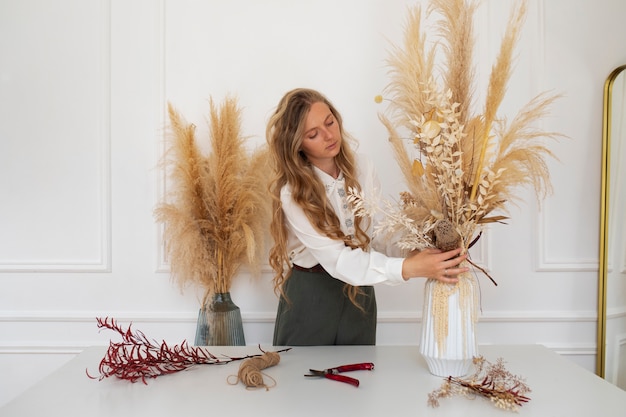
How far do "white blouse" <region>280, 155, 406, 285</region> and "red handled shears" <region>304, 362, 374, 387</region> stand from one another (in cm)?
26

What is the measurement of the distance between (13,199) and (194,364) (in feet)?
5.49

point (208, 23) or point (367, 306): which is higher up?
point (208, 23)

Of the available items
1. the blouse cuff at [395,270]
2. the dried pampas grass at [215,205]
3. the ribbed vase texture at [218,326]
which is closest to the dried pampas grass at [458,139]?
the blouse cuff at [395,270]

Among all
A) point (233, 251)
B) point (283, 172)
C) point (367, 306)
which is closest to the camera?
point (283, 172)

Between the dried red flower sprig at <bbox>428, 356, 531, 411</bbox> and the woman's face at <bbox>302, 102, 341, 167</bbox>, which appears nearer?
the dried red flower sprig at <bbox>428, 356, 531, 411</bbox>

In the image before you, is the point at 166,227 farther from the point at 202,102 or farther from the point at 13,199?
the point at 13,199

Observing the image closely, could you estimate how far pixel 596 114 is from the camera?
249 centimetres

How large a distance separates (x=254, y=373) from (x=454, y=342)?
53cm

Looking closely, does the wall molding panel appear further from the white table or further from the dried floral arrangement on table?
the dried floral arrangement on table

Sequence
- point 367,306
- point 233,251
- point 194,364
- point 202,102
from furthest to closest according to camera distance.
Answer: point 202,102 < point 233,251 < point 367,306 < point 194,364

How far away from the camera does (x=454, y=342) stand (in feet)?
4.36

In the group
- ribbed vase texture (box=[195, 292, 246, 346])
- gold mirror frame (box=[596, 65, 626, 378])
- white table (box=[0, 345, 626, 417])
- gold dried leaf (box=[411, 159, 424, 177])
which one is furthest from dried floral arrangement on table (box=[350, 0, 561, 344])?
gold mirror frame (box=[596, 65, 626, 378])

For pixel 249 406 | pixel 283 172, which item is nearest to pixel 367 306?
pixel 283 172

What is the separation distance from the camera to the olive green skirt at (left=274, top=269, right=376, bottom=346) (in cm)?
201
